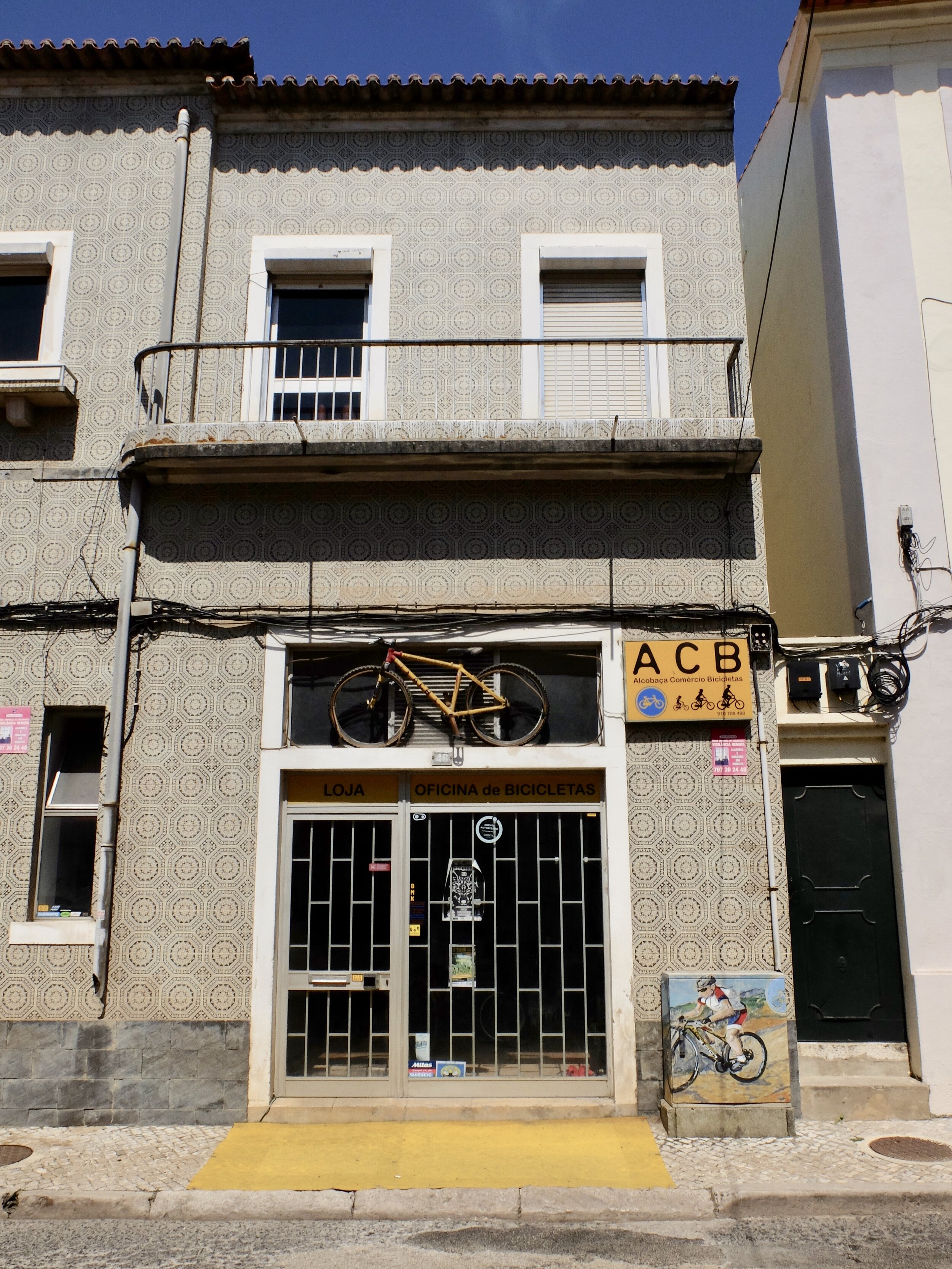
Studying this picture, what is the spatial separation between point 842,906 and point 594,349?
17.9 feet

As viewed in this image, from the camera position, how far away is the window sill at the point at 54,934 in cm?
720

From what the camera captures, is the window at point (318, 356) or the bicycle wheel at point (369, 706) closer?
the bicycle wheel at point (369, 706)

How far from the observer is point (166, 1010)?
7.07 meters

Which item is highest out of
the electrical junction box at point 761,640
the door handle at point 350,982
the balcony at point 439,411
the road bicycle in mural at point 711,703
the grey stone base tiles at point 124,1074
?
the balcony at point 439,411

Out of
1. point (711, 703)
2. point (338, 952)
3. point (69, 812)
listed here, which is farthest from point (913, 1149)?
point (69, 812)

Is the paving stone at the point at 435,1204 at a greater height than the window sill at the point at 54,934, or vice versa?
the window sill at the point at 54,934

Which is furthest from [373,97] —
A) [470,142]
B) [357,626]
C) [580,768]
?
[580,768]

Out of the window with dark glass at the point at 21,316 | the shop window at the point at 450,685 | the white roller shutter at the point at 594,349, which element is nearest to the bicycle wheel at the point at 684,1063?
the shop window at the point at 450,685

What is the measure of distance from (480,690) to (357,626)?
1199mm

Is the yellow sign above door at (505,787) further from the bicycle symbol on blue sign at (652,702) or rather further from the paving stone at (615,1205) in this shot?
the paving stone at (615,1205)

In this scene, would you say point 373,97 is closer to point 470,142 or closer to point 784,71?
point 470,142

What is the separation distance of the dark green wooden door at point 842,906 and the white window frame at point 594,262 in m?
4.17

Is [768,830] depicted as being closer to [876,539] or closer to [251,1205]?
[876,539]

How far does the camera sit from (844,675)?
7.58 meters
